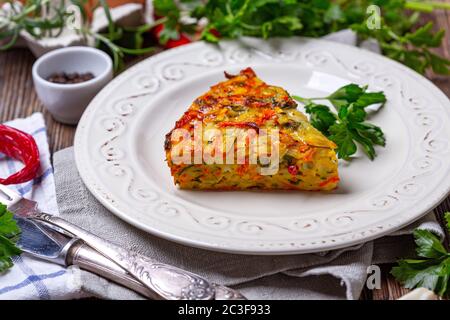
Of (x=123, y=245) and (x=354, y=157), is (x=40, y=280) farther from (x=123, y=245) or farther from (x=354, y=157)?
(x=354, y=157)

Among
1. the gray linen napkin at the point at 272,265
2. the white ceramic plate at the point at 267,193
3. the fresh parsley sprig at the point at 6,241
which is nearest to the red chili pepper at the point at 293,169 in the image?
the white ceramic plate at the point at 267,193

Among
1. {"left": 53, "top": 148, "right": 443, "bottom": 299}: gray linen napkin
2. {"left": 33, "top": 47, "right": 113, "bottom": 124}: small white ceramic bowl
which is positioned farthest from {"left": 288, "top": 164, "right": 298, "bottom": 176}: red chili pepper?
{"left": 33, "top": 47, "right": 113, "bottom": 124}: small white ceramic bowl

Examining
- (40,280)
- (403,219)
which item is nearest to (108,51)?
(40,280)

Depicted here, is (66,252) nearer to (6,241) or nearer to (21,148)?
(6,241)

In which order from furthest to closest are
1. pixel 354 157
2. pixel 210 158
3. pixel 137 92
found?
pixel 137 92 → pixel 354 157 → pixel 210 158

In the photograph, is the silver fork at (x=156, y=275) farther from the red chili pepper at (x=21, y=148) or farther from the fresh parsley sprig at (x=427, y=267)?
the fresh parsley sprig at (x=427, y=267)

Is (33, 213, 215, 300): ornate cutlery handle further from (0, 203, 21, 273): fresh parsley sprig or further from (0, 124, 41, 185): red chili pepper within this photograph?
(0, 124, 41, 185): red chili pepper
